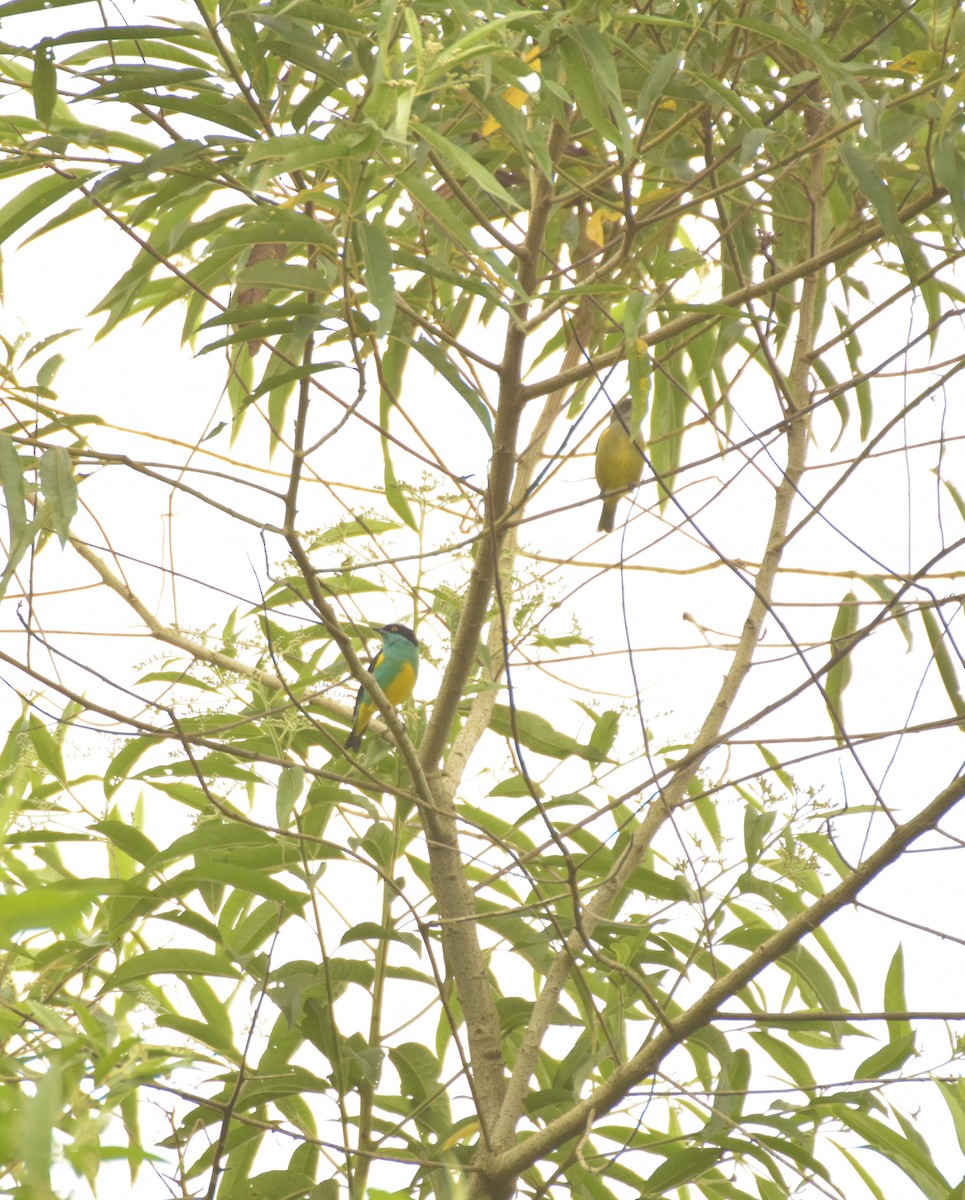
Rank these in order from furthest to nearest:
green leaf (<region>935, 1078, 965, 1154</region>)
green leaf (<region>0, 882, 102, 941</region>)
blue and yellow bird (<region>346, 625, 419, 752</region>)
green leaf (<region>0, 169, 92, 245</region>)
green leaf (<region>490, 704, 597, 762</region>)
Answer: blue and yellow bird (<region>346, 625, 419, 752</region>) → green leaf (<region>490, 704, 597, 762</region>) → green leaf (<region>0, 169, 92, 245</region>) → green leaf (<region>935, 1078, 965, 1154</region>) → green leaf (<region>0, 882, 102, 941</region>)

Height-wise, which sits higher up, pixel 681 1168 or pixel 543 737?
pixel 543 737

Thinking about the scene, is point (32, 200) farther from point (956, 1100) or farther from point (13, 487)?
point (956, 1100)

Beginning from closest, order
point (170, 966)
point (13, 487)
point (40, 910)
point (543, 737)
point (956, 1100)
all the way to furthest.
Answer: point (40, 910)
point (13, 487)
point (956, 1100)
point (170, 966)
point (543, 737)

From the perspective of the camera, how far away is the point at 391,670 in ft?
13.1

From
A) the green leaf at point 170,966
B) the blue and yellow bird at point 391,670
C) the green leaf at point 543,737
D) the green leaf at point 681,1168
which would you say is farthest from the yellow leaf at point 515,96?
the green leaf at point 681,1168

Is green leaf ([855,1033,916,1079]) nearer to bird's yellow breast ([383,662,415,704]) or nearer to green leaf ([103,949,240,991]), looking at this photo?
green leaf ([103,949,240,991])

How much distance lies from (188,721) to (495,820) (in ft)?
2.06

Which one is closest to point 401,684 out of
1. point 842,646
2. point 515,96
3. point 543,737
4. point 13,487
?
point 543,737

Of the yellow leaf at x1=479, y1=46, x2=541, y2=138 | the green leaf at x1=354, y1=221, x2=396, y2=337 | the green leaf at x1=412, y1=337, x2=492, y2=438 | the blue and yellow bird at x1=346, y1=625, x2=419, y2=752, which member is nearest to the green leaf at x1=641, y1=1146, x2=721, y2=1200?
the blue and yellow bird at x1=346, y1=625, x2=419, y2=752

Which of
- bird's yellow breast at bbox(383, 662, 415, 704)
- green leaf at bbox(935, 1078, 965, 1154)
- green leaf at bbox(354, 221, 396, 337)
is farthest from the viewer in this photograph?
bird's yellow breast at bbox(383, 662, 415, 704)

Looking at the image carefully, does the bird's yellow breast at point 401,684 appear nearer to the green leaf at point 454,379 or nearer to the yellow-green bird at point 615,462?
the yellow-green bird at point 615,462

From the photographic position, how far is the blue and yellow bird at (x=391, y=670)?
9.03ft

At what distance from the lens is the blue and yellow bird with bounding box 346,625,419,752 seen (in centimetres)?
275

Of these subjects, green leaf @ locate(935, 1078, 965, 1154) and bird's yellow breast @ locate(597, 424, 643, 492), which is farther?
bird's yellow breast @ locate(597, 424, 643, 492)
